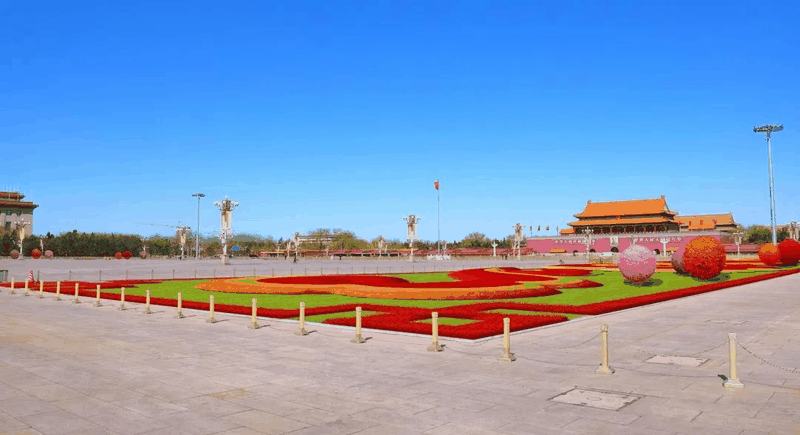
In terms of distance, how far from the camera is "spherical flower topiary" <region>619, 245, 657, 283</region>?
30.8 m

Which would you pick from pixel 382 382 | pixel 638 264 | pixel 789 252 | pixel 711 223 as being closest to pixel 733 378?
pixel 382 382

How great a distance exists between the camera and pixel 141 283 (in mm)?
37188

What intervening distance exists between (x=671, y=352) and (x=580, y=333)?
2905 mm

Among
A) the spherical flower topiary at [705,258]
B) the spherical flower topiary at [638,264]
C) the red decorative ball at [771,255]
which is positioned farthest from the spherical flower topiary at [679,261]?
the red decorative ball at [771,255]

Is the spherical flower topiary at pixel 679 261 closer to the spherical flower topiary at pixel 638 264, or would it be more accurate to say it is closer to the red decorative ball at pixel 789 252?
the spherical flower topiary at pixel 638 264

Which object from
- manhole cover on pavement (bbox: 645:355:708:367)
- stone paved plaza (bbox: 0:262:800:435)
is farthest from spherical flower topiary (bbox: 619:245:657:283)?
manhole cover on pavement (bbox: 645:355:708:367)

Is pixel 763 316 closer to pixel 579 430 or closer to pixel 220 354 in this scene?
pixel 579 430

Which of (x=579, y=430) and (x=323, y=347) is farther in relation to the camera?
→ (x=323, y=347)

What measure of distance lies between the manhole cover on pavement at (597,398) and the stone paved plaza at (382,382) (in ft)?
0.15

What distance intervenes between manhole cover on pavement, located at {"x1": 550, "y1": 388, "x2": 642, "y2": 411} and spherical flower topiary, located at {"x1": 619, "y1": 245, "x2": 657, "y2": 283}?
78.2 ft

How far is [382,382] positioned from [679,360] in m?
6.39

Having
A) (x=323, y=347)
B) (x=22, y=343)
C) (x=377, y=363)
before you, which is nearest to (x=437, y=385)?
(x=377, y=363)

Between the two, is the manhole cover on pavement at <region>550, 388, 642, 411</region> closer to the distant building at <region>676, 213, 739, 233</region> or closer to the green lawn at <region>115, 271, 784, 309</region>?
the green lawn at <region>115, 271, 784, 309</region>

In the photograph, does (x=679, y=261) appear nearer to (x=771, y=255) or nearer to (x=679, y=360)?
(x=771, y=255)
